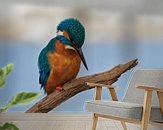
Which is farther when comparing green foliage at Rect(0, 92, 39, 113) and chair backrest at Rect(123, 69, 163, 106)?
chair backrest at Rect(123, 69, 163, 106)

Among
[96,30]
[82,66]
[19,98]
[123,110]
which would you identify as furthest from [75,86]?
[19,98]

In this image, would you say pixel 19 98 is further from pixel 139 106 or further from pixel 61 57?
pixel 61 57

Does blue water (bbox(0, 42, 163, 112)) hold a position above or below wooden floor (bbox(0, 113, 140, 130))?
above

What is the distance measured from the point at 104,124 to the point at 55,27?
4.99 feet

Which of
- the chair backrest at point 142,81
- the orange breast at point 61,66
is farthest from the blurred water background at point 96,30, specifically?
the chair backrest at point 142,81

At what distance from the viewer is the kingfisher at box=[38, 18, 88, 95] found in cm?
425

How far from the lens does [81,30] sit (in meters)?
4.35

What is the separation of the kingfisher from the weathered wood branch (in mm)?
76

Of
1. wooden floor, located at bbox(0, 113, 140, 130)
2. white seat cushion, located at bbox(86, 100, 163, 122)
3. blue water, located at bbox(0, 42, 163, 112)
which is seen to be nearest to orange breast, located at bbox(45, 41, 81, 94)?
blue water, located at bbox(0, 42, 163, 112)

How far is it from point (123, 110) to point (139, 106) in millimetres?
134

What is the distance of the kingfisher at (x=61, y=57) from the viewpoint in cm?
425

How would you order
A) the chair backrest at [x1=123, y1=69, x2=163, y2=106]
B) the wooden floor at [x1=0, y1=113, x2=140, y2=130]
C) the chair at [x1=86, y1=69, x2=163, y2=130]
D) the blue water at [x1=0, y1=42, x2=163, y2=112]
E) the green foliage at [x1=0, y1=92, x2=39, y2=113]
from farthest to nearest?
1. the blue water at [x1=0, y1=42, x2=163, y2=112]
2. the wooden floor at [x1=0, y1=113, x2=140, y2=130]
3. the chair backrest at [x1=123, y1=69, x2=163, y2=106]
4. the chair at [x1=86, y1=69, x2=163, y2=130]
5. the green foliage at [x1=0, y1=92, x2=39, y2=113]

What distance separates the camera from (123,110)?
2.46 m

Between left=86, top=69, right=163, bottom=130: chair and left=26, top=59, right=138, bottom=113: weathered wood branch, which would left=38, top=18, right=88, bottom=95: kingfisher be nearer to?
left=26, top=59, right=138, bottom=113: weathered wood branch
